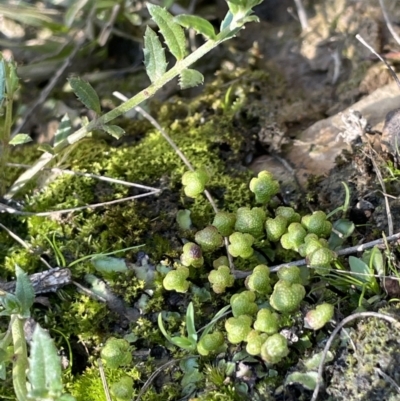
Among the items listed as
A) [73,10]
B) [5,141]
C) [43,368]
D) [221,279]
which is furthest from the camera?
[73,10]

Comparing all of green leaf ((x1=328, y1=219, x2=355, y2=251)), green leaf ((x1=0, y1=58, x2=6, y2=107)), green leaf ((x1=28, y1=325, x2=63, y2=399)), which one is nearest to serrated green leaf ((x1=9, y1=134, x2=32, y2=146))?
green leaf ((x1=0, y1=58, x2=6, y2=107))

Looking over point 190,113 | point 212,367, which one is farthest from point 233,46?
point 212,367

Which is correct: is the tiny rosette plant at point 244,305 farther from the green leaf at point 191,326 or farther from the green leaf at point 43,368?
the green leaf at point 43,368

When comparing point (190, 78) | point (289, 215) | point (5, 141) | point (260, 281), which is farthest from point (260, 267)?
point (5, 141)

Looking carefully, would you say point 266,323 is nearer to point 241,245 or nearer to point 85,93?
point 241,245

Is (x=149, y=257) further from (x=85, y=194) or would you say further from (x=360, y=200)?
(x=360, y=200)

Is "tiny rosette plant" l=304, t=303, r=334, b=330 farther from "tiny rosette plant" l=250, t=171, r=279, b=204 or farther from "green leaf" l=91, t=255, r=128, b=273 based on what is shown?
"green leaf" l=91, t=255, r=128, b=273
